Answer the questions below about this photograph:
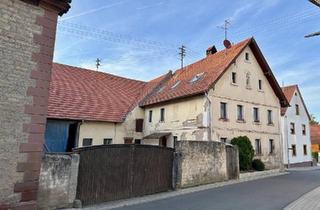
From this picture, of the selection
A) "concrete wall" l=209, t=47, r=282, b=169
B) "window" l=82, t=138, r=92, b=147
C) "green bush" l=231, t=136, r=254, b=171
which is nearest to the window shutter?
"window" l=82, t=138, r=92, b=147

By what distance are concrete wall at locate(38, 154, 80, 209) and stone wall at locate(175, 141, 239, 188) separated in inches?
213

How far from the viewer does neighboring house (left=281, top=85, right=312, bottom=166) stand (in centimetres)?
3078

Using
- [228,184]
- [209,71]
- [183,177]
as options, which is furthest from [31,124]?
[209,71]

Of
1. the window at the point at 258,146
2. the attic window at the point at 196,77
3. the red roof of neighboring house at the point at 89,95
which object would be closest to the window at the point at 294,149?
the window at the point at 258,146

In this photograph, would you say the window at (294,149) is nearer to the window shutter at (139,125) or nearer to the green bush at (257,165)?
the green bush at (257,165)

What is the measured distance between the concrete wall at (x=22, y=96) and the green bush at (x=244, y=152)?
14704mm

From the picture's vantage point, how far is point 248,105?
21.6 m

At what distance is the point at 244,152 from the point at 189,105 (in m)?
4.78

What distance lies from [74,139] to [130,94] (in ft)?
25.4

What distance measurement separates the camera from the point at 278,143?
76.0ft

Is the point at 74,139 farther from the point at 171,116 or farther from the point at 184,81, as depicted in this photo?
the point at 184,81

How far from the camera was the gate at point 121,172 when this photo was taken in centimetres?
999

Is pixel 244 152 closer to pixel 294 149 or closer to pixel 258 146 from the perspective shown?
pixel 258 146

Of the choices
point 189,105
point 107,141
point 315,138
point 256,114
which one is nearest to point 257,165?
point 256,114
